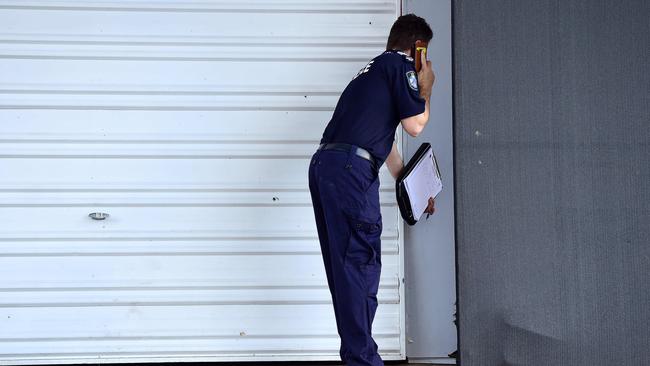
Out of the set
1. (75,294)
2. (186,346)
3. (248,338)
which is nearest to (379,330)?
(248,338)

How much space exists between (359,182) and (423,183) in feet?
1.97

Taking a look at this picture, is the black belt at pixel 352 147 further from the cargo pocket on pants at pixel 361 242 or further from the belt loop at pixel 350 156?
the cargo pocket on pants at pixel 361 242

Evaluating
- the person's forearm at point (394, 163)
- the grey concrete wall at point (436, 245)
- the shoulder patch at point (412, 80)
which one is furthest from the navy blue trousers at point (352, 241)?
the grey concrete wall at point (436, 245)

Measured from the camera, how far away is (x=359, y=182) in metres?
3.28

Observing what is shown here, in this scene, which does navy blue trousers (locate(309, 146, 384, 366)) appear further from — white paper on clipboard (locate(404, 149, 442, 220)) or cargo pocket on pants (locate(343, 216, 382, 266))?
white paper on clipboard (locate(404, 149, 442, 220))

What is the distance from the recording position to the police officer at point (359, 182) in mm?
3264

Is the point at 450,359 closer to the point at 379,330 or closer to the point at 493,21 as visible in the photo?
the point at 379,330

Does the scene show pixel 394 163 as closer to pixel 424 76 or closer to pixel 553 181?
pixel 424 76

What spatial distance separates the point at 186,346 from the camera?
3957mm

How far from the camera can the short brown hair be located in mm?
3480

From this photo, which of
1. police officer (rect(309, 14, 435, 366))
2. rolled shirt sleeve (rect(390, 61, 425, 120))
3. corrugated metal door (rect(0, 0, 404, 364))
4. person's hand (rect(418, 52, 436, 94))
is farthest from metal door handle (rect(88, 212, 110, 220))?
person's hand (rect(418, 52, 436, 94))

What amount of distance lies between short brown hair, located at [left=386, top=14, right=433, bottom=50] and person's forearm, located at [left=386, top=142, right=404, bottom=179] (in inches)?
23.2

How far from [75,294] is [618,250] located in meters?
2.79

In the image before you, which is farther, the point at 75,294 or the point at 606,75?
the point at 75,294
